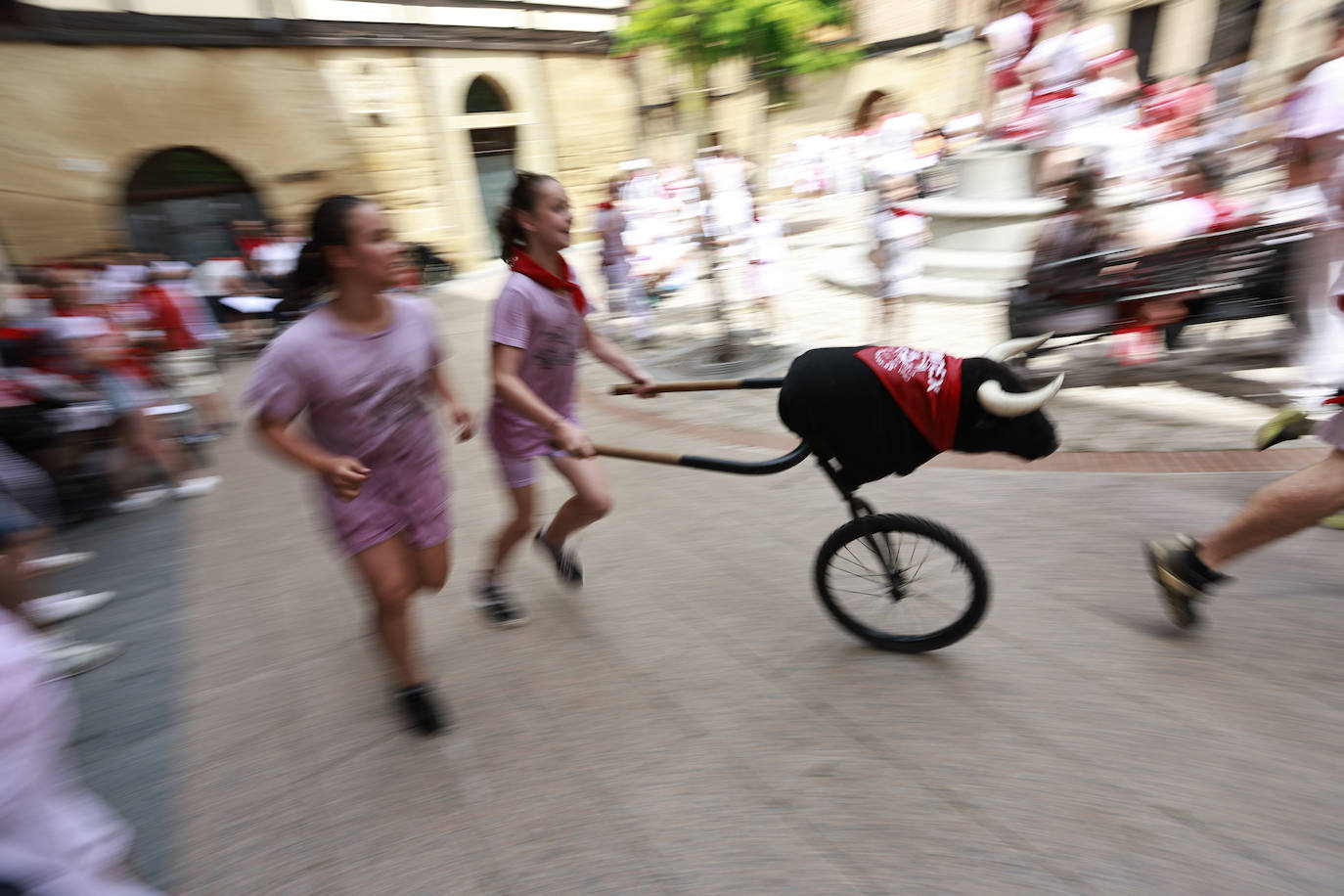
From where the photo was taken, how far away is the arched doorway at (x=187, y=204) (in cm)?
1428

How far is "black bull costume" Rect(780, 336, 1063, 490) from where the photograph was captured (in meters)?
2.43

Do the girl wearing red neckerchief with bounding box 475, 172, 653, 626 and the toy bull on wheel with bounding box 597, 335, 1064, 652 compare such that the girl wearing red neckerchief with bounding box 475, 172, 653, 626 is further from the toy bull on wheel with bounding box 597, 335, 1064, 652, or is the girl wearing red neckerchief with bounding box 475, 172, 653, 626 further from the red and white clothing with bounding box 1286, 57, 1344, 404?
the red and white clothing with bounding box 1286, 57, 1344, 404

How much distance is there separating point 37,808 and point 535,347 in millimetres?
1937

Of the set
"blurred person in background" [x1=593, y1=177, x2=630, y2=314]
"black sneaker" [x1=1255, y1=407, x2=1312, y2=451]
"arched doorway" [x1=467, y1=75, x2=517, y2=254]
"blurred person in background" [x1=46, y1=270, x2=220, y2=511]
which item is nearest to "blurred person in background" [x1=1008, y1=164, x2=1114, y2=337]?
"black sneaker" [x1=1255, y1=407, x2=1312, y2=451]

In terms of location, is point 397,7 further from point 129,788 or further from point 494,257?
point 129,788

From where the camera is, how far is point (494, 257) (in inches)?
784

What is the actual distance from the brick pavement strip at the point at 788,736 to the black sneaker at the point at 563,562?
0.12 m

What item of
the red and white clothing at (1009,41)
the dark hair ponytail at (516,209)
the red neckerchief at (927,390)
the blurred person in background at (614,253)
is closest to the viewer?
the red neckerchief at (927,390)

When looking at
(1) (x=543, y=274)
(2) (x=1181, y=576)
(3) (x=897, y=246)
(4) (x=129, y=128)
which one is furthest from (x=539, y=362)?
(4) (x=129, y=128)

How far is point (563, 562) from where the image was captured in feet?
12.0

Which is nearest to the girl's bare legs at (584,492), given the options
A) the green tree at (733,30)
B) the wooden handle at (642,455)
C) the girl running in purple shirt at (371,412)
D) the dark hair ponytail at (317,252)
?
the wooden handle at (642,455)

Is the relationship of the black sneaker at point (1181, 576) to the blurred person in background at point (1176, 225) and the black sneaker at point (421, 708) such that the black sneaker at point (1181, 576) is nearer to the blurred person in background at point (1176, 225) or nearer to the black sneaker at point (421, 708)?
→ the black sneaker at point (421, 708)

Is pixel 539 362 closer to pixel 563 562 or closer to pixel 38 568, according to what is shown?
pixel 563 562

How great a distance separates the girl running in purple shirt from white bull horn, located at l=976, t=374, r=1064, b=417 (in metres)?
1.75
